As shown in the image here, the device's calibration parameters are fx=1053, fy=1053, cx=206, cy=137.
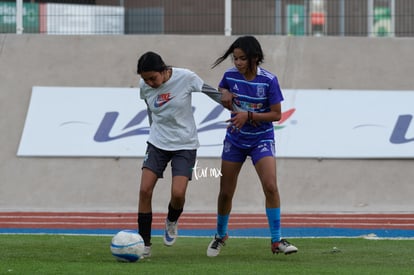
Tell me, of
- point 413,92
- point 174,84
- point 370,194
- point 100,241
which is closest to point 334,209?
point 370,194

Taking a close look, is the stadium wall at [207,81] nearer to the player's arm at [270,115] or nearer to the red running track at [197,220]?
the red running track at [197,220]

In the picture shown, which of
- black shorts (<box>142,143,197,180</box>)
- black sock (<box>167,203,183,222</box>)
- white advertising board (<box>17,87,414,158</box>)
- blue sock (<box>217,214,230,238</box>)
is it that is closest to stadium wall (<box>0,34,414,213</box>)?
white advertising board (<box>17,87,414,158</box>)

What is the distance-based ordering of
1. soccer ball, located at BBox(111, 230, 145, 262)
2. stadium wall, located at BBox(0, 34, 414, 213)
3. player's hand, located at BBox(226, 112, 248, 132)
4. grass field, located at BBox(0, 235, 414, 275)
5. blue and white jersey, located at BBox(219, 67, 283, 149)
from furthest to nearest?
stadium wall, located at BBox(0, 34, 414, 213), blue and white jersey, located at BBox(219, 67, 283, 149), player's hand, located at BBox(226, 112, 248, 132), soccer ball, located at BBox(111, 230, 145, 262), grass field, located at BBox(0, 235, 414, 275)

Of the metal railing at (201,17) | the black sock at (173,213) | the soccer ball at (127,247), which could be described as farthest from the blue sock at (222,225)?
the metal railing at (201,17)

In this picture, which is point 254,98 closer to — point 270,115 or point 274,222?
point 270,115

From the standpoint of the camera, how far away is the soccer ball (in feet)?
30.7

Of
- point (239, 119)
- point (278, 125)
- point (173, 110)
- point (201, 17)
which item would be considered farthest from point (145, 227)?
point (201, 17)

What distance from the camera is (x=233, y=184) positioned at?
10.4 metres

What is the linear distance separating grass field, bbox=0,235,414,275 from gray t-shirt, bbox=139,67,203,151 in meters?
1.12

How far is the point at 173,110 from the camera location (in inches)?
408

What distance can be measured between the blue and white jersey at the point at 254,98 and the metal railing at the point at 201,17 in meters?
10.7

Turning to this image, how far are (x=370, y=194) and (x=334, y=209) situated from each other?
85 cm

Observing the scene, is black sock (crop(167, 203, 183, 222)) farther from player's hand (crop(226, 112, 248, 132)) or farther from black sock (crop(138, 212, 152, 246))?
player's hand (crop(226, 112, 248, 132))

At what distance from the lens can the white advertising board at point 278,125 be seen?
1931 cm
